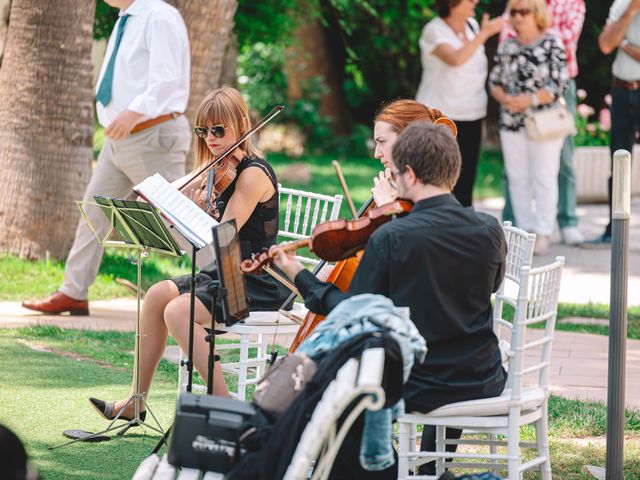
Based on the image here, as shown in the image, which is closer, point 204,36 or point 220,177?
point 220,177

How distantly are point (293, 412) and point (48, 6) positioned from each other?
18.7 ft

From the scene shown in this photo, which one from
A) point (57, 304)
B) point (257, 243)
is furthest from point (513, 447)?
point (57, 304)

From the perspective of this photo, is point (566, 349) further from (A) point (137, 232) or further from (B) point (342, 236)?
(B) point (342, 236)

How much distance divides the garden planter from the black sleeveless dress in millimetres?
8274

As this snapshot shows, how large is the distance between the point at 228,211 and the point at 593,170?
8.92m

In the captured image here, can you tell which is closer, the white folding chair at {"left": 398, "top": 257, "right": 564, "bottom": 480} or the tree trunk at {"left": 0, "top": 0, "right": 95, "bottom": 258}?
the white folding chair at {"left": 398, "top": 257, "right": 564, "bottom": 480}

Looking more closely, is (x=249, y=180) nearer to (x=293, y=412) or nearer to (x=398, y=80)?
(x=293, y=412)

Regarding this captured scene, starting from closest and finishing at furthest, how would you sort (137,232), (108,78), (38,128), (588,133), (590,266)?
(137,232)
(108,78)
(38,128)
(590,266)
(588,133)

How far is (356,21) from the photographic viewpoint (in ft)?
58.7

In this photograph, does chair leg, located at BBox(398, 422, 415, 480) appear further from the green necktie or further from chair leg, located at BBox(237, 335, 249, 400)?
the green necktie

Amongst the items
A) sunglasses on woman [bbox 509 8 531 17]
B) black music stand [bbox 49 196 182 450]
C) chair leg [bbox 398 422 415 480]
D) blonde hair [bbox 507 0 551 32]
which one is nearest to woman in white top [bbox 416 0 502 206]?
sunglasses on woman [bbox 509 8 531 17]

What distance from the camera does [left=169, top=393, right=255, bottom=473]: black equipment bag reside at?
3.21m

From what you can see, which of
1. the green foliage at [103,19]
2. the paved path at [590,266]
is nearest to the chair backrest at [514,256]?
the paved path at [590,266]

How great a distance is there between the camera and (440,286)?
12.0 feet
